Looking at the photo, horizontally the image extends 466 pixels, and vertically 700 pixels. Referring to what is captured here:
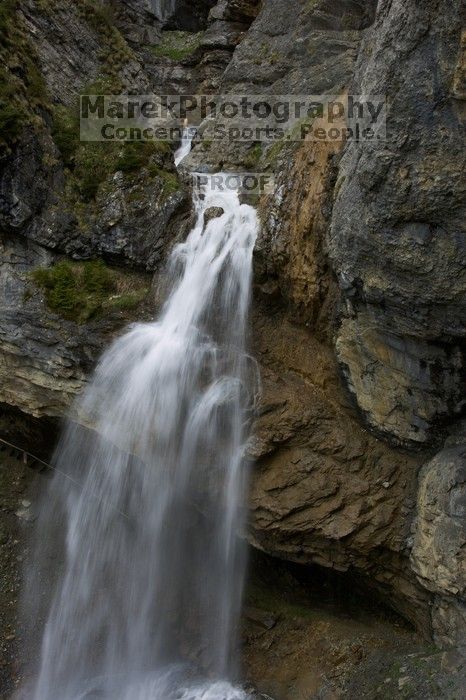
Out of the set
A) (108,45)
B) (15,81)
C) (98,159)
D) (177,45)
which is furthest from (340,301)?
(177,45)

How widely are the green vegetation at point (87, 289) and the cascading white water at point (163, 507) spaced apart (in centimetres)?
71

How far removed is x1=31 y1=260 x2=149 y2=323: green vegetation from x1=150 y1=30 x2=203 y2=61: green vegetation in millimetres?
12018

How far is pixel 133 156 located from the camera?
11.0 metres

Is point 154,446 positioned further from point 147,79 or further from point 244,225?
point 147,79

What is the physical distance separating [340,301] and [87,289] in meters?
4.60

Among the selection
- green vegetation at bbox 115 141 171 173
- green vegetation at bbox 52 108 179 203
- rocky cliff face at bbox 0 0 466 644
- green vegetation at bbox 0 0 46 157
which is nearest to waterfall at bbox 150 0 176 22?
green vegetation at bbox 0 0 46 157

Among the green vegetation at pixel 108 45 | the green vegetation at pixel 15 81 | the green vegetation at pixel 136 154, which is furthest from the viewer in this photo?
the green vegetation at pixel 108 45

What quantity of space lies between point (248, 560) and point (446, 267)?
17.1 feet

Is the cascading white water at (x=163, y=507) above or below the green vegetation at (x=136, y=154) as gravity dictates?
below

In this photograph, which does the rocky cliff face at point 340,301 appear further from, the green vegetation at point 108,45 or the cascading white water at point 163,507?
the green vegetation at point 108,45

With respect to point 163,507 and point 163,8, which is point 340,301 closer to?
point 163,507

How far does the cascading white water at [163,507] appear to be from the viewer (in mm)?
7633

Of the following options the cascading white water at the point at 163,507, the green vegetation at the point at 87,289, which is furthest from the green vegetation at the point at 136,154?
the cascading white water at the point at 163,507

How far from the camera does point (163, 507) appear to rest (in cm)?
809
